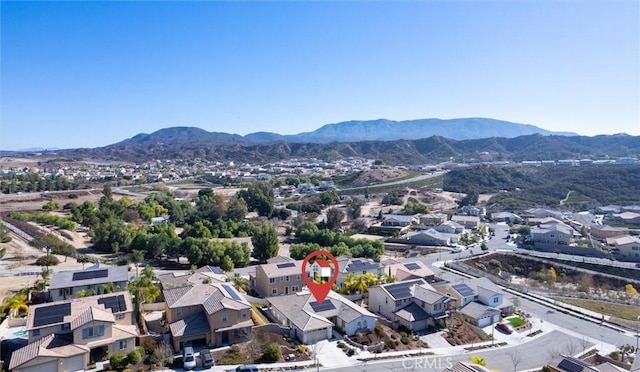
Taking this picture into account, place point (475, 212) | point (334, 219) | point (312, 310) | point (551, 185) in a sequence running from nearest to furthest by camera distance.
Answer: point (312, 310) → point (334, 219) → point (475, 212) → point (551, 185)

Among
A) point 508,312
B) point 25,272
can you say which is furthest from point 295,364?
point 25,272

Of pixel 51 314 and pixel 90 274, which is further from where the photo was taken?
pixel 90 274

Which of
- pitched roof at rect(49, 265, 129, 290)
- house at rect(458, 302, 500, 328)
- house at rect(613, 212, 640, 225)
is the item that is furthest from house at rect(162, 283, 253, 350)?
house at rect(613, 212, 640, 225)

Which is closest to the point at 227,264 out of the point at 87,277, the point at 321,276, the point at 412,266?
the point at 321,276

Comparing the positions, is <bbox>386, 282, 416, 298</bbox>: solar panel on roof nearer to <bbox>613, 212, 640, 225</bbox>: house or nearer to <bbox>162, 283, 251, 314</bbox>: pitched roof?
<bbox>162, 283, 251, 314</bbox>: pitched roof

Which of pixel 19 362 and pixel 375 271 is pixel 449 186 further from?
pixel 19 362

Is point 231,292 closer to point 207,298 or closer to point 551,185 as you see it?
point 207,298
